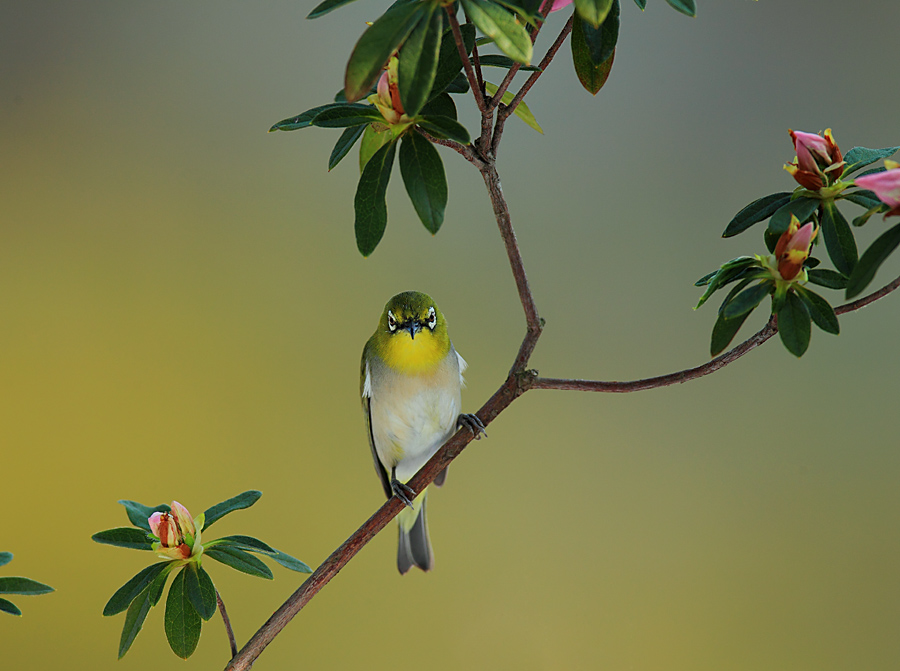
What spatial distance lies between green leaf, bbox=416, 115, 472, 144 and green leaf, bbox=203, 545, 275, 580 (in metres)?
0.65

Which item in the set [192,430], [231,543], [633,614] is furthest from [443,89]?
[633,614]

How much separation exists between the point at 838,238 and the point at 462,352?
1876 millimetres

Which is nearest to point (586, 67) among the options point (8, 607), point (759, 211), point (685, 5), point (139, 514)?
point (685, 5)

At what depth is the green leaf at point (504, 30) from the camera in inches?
24.4

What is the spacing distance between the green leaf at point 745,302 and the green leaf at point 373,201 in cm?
42

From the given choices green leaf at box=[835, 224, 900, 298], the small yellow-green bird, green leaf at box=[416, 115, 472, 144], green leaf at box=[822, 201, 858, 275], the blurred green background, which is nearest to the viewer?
green leaf at box=[835, 224, 900, 298]

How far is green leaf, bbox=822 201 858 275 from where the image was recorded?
812 millimetres

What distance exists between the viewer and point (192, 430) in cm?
250

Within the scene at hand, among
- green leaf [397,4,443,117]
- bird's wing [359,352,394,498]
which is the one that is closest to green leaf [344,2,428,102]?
green leaf [397,4,443,117]

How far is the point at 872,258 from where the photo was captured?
60 cm

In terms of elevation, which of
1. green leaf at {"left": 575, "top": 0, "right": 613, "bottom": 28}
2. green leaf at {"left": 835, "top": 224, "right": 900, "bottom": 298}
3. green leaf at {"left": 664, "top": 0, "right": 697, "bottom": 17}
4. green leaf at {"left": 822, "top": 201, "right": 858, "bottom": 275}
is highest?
green leaf at {"left": 664, "top": 0, "right": 697, "bottom": 17}

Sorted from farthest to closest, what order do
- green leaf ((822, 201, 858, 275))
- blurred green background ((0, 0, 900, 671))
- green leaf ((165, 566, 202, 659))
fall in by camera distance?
1. blurred green background ((0, 0, 900, 671))
2. green leaf ((165, 566, 202, 659))
3. green leaf ((822, 201, 858, 275))

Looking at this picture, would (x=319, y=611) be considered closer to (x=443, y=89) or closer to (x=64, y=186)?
(x=64, y=186)

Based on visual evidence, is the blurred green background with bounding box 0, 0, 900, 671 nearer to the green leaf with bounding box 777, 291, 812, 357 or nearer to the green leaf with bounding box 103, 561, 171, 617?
the green leaf with bounding box 103, 561, 171, 617
